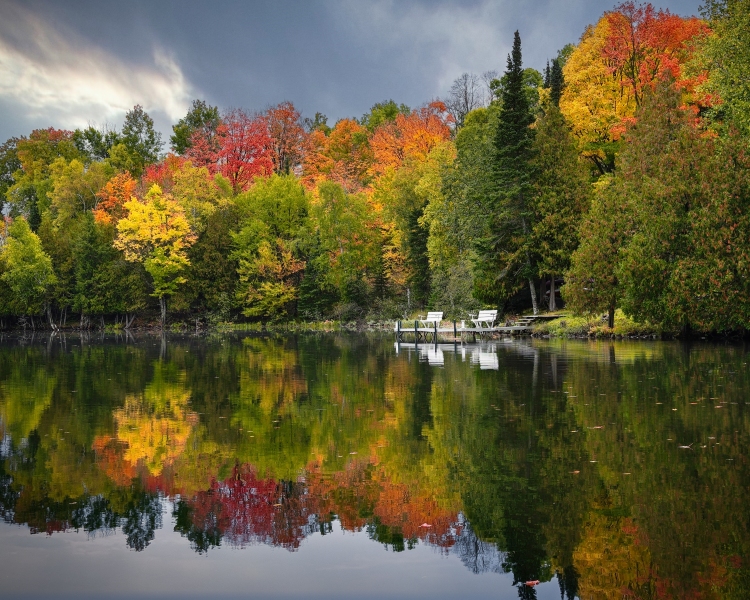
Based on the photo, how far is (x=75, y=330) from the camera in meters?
60.6

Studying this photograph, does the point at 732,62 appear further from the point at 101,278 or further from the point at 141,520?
the point at 101,278

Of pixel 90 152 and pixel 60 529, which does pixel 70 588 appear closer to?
pixel 60 529

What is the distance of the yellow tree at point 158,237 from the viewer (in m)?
55.4

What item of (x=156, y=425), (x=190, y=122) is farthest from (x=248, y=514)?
(x=190, y=122)

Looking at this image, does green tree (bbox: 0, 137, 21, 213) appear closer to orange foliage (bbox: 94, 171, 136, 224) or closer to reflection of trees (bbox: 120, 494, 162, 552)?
orange foliage (bbox: 94, 171, 136, 224)

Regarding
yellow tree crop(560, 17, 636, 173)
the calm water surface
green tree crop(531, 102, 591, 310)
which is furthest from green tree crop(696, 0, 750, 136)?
the calm water surface

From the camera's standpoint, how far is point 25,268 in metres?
57.7

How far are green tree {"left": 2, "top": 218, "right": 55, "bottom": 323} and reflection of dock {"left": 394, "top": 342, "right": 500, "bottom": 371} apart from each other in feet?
125

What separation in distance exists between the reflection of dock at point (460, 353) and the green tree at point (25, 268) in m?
38.2

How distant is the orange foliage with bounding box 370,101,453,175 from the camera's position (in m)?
62.6

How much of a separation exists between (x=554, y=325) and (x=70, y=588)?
30920 millimetres

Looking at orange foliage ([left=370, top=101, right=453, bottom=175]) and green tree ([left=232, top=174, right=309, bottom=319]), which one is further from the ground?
orange foliage ([left=370, top=101, right=453, bottom=175])

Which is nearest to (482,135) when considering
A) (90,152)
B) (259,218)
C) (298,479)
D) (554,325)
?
(554,325)

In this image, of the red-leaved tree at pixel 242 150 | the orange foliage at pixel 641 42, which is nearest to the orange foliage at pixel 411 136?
the red-leaved tree at pixel 242 150
